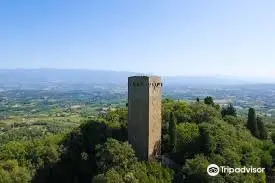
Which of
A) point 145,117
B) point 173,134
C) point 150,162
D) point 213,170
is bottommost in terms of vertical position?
point 150,162

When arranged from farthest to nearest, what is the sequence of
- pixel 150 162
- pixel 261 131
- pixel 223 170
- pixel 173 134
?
pixel 261 131
pixel 173 134
pixel 150 162
pixel 223 170

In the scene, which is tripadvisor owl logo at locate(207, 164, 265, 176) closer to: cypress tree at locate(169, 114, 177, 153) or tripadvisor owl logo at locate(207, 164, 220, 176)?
tripadvisor owl logo at locate(207, 164, 220, 176)

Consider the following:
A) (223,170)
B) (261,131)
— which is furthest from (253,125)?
(223,170)

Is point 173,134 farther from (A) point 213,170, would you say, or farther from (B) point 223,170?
(B) point 223,170

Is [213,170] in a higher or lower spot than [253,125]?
lower

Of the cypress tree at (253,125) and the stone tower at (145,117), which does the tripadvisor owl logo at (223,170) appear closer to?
the stone tower at (145,117)

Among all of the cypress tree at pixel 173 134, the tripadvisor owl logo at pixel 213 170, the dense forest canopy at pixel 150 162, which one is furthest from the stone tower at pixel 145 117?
the tripadvisor owl logo at pixel 213 170

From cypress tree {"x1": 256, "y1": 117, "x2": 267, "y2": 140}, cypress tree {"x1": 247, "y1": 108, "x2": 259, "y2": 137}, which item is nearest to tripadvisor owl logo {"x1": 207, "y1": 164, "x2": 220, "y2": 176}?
cypress tree {"x1": 247, "y1": 108, "x2": 259, "y2": 137}
